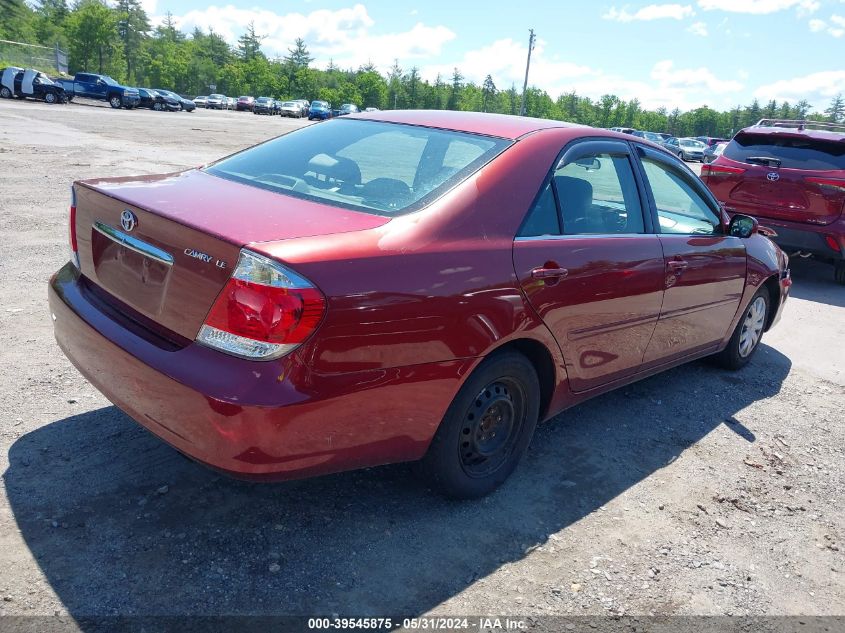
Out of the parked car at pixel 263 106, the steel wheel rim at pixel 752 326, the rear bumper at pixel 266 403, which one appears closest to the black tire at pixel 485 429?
the rear bumper at pixel 266 403

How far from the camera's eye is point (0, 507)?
Answer: 2.76m

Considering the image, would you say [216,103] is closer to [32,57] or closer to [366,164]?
[32,57]

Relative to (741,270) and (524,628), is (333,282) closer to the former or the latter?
(524,628)

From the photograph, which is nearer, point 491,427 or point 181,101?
point 491,427

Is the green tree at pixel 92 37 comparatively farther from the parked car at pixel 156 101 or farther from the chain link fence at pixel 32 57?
the parked car at pixel 156 101

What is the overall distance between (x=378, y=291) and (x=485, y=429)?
104 cm

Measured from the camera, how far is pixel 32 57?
2219 inches

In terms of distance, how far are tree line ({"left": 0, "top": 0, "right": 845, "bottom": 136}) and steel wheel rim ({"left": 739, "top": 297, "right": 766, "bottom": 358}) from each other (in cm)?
8249

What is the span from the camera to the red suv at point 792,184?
320 inches

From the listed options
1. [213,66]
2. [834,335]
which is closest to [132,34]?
[213,66]

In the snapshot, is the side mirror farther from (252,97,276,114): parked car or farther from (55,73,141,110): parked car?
(252,97,276,114): parked car

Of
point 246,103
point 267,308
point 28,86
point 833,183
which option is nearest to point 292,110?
point 246,103

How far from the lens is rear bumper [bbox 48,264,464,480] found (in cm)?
230

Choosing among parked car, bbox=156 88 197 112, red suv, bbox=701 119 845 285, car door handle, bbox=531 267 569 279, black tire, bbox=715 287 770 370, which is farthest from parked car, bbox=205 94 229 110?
car door handle, bbox=531 267 569 279
